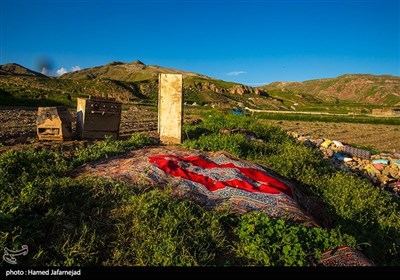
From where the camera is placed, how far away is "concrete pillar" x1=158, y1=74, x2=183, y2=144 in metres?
8.89

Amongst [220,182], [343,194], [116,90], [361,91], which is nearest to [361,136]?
[343,194]

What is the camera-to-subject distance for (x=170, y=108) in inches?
353

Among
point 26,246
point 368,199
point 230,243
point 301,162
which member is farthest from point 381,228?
point 26,246

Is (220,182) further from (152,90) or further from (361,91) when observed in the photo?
(361,91)

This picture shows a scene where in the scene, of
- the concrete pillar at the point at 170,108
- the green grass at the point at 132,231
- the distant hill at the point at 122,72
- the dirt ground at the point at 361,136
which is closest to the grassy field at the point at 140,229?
the green grass at the point at 132,231

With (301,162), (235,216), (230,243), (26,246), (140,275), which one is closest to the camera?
(140,275)

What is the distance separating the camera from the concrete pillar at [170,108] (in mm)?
8891

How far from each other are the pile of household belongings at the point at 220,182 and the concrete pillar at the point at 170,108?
9.27 feet

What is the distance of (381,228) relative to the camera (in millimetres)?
4984

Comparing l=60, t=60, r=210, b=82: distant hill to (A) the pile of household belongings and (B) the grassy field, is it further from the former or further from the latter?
(B) the grassy field

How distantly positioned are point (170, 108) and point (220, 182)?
447cm

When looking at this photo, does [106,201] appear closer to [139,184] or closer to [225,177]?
[139,184]

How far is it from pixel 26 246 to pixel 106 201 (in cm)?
109

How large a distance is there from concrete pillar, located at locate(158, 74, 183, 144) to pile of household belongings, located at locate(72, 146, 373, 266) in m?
2.82
